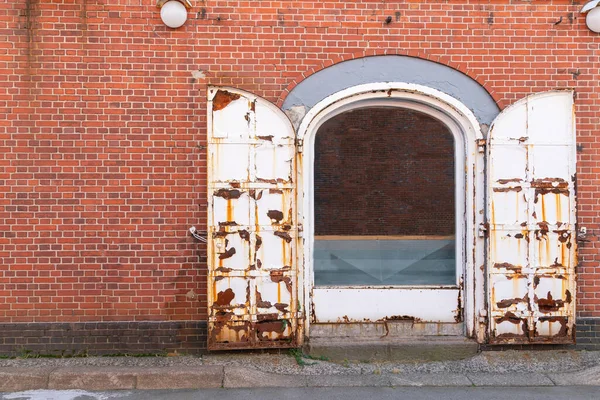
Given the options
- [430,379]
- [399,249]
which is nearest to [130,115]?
[399,249]

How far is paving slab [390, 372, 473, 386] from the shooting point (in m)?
5.37

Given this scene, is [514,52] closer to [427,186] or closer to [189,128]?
[427,186]

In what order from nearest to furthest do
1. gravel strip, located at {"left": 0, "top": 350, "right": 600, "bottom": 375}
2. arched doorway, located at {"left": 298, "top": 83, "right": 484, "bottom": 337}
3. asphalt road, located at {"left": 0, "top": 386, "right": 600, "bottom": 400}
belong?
asphalt road, located at {"left": 0, "top": 386, "right": 600, "bottom": 400} < gravel strip, located at {"left": 0, "top": 350, "right": 600, "bottom": 375} < arched doorway, located at {"left": 298, "top": 83, "right": 484, "bottom": 337}

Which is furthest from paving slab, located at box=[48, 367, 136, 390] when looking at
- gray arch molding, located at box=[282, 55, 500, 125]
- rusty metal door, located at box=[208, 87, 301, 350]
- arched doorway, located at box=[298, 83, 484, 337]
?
gray arch molding, located at box=[282, 55, 500, 125]

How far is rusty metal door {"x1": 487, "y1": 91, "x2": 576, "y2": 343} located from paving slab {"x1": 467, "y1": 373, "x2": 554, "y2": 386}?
490mm

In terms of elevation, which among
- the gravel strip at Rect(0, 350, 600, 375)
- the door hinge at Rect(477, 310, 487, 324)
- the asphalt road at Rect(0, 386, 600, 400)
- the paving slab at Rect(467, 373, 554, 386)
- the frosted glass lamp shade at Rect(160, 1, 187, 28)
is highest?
the frosted glass lamp shade at Rect(160, 1, 187, 28)

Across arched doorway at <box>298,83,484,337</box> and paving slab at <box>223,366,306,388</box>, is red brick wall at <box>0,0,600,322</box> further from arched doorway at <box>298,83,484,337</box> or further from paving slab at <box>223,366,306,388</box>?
paving slab at <box>223,366,306,388</box>

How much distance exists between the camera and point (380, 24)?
19.9 feet

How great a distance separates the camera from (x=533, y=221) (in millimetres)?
5973

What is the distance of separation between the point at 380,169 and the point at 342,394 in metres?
2.39

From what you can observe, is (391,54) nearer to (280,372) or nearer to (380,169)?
(380,169)

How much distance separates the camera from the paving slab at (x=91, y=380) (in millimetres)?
5312

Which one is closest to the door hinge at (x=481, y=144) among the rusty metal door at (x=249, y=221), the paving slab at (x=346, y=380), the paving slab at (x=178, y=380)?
the rusty metal door at (x=249, y=221)

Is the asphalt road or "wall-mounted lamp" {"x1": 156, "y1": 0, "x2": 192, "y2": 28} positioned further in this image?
"wall-mounted lamp" {"x1": 156, "y1": 0, "x2": 192, "y2": 28}
